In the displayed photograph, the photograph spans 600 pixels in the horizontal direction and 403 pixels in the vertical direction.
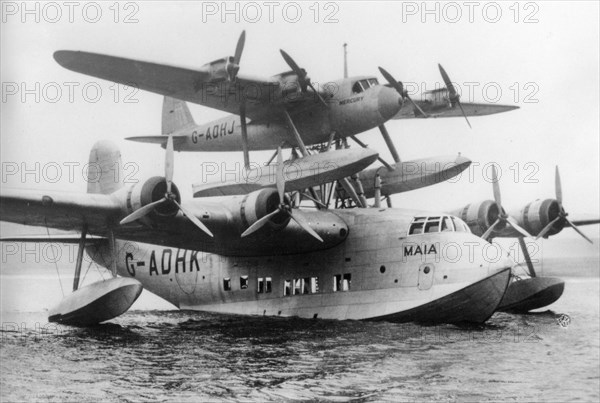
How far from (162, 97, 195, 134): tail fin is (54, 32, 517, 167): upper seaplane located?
6.73 ft

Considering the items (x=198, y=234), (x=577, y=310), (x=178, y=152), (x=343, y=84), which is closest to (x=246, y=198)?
(x=198, y=234)

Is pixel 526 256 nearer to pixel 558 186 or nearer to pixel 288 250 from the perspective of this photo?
pixel 558 186

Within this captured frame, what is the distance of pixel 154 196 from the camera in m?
13.6

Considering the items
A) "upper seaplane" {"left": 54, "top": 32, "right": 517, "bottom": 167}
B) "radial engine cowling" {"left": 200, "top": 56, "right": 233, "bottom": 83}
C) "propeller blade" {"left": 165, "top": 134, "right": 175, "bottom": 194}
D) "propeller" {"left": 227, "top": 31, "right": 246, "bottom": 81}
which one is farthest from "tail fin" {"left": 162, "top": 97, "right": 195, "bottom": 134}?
"propeller blade" {"left": 165, "top": 134, "right": 175, "bottom": 194}

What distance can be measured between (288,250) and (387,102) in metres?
4.72

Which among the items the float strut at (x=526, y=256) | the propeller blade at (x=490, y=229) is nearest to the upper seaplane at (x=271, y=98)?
the propeller blade at (x=490, y=229)

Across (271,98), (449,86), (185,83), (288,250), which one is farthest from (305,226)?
(449,86)

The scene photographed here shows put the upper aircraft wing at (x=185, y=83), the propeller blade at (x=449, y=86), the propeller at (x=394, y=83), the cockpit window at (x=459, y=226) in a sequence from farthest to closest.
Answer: the propeller blade at (x=449, y=86) < the propeller at (x=394, y=83) < the cockpit window at (x=459, y=226) < the upper aircraft wing at (x=185, y=83)

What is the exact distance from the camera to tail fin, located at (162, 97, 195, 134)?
2133 cm

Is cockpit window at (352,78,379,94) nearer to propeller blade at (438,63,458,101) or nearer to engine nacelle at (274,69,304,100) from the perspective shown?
engine nacelle at (274,69,304,100)

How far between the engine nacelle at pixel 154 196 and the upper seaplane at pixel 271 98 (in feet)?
9.88

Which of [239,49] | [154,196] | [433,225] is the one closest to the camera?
[154,196]

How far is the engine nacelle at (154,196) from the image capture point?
13.6 m

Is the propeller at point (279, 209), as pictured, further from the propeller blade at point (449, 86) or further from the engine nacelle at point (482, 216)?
the engine nacelle at point (482, 216)
